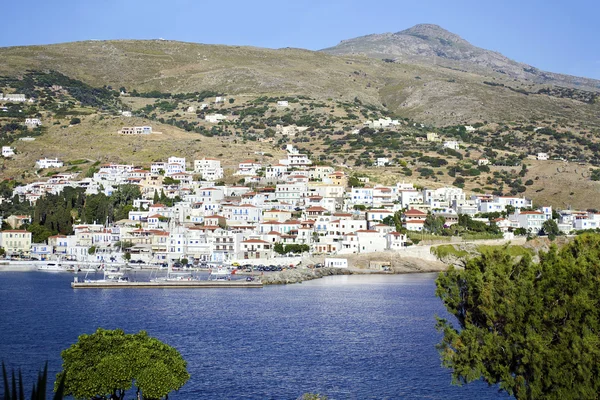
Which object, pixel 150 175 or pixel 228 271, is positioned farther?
pixel 150 175

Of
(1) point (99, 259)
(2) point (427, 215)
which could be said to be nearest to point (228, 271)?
(1) point (99, 259)

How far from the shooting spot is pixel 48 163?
112m

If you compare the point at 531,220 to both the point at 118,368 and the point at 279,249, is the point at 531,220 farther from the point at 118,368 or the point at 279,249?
the point at 118,368

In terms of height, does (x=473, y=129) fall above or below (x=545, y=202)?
above

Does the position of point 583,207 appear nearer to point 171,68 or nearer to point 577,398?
point 577,398

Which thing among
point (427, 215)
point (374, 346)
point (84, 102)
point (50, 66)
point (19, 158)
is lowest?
point (374, 346)

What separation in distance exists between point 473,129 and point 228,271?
311 feet

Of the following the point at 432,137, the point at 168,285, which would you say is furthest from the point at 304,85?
the point at 168,285

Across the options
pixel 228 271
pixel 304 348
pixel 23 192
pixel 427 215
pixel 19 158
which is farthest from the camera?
pixel 19 158

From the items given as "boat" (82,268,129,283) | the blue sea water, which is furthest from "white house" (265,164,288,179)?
the blue sea water

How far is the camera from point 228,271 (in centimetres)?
7219

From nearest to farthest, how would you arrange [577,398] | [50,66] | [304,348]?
[577,398], [304,348], [50,66]

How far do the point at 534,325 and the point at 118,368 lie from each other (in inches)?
421

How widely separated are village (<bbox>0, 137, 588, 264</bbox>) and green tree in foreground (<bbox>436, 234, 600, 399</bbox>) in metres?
55.5
